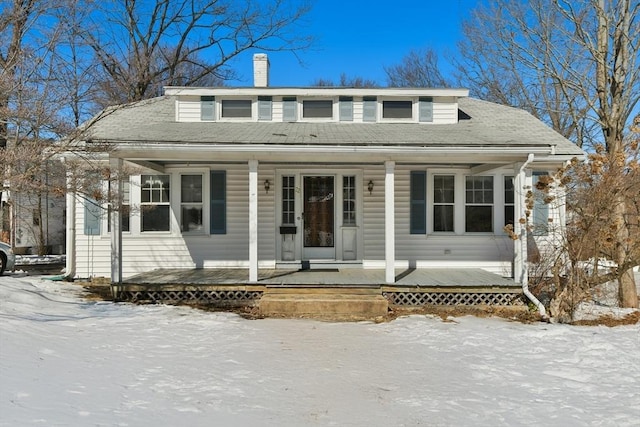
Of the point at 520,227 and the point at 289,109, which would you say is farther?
the point at 289,109

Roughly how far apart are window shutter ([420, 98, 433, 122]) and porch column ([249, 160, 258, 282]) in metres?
4.59

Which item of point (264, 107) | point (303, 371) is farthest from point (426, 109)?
point (303, 371)

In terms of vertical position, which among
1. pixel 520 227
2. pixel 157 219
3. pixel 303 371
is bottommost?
pixel 303 371

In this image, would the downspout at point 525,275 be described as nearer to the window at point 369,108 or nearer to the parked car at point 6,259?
the window at point 369,108

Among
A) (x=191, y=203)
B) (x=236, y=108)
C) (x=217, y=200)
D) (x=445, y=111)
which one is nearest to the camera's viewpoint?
(x=217, y=200)

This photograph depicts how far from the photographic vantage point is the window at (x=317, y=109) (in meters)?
10.2

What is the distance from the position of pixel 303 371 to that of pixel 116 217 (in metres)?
5.03

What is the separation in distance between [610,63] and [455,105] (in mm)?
3144

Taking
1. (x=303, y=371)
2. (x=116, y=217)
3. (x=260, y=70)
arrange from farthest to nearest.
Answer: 1. (x=260, y=70)
2. (x=116, y=217)
3. (x=303, y=371)

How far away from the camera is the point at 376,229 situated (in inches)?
371

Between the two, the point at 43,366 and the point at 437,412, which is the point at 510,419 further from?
the point at 43,366

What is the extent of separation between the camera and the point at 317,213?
941 cm

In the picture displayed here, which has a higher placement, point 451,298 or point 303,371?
point 451,298

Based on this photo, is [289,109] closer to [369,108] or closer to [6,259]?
[369,108]
